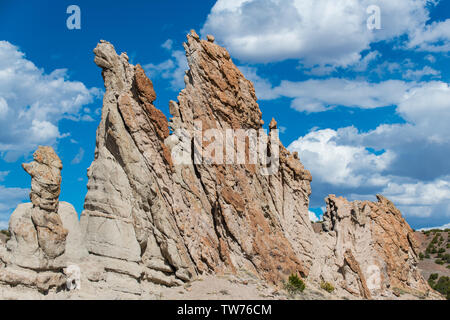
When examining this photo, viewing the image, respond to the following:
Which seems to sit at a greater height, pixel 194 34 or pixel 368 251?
pixel 194 34

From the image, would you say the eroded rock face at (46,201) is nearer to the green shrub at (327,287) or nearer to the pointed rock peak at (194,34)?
the pointed rock peak at (194,34)

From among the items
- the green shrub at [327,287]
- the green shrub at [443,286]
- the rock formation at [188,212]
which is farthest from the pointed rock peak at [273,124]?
the green shrub at [443,286]

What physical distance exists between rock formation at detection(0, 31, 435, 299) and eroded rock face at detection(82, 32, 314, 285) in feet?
0.21

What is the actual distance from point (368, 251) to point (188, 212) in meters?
16.6

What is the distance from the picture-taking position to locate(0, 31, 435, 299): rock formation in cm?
2345

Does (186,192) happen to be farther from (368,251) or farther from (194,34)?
(368,251)

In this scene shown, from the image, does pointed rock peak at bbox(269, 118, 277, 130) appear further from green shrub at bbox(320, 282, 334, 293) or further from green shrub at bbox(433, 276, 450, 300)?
green shrub at bbox(433, 276, 450, 300)

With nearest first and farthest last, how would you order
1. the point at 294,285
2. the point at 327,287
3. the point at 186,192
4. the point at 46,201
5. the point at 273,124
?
1. the point at 46,201
2. the point at 186,192
3. the point at 294,285
4. the point at 327,287
5. the point at 273,124

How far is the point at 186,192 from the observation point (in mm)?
28891

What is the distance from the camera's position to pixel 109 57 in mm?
28250

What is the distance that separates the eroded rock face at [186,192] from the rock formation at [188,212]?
2.5 inches

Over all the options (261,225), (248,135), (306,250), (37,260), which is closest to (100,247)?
(37,260)

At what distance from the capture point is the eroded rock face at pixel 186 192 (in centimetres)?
2597

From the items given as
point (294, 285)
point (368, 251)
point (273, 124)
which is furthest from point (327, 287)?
point (273, 124)
